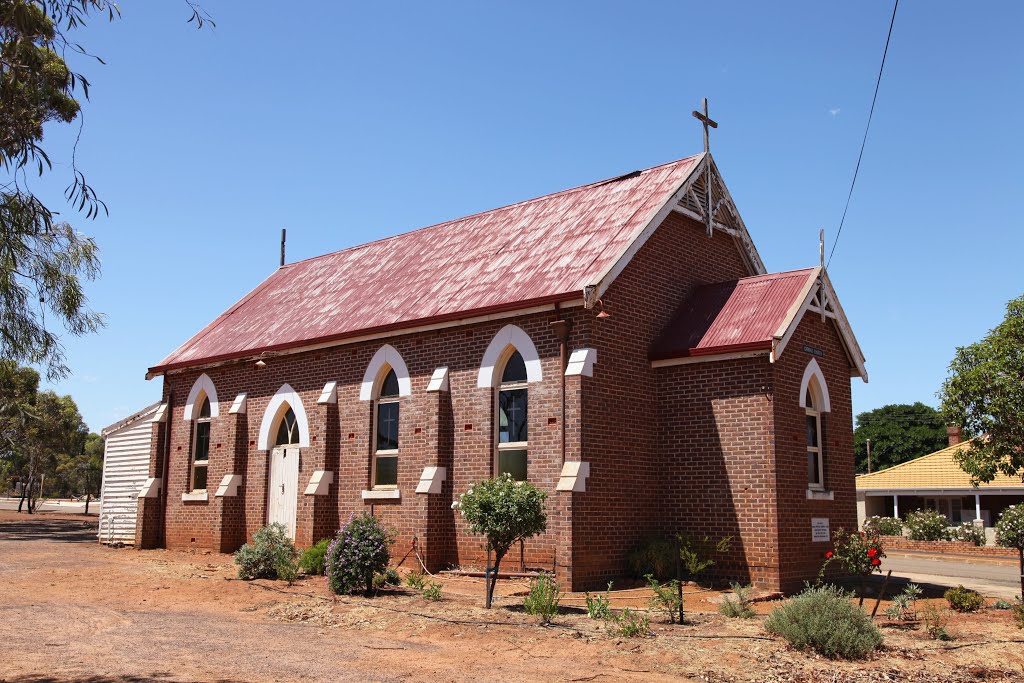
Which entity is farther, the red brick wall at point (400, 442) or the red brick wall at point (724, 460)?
the red brick wall at point (400, 442)

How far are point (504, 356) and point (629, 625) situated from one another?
7117mm

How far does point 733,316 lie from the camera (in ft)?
56.0

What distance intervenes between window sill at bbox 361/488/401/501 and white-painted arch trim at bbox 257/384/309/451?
125 inches

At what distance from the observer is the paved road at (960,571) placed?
19.2 m

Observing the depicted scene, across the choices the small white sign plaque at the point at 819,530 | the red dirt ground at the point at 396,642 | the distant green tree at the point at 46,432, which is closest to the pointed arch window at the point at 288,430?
the red dirt ground at the point at 396,642

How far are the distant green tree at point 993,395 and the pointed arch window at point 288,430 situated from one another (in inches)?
728

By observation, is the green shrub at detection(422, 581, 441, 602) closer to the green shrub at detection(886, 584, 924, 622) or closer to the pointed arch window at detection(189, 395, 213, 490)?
the green shrub at detection(886, 584, 924, 622)

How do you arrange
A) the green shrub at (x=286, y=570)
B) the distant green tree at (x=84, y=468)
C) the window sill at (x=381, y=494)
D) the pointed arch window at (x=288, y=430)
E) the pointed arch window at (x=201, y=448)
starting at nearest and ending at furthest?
the green shrub at (x=286, y=570) → the window sill at (x=381, y=494) → the pointed arch window at (x=288, y=430) → the pointed arch window at (x=201, y=448) → the distant green tree at (x=84, y=468)

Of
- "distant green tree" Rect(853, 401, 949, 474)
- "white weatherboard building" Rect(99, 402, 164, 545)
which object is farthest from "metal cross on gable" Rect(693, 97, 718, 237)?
"distant green tree" Rect(853, 401, 949, 474)

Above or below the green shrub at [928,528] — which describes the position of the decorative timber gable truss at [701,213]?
above

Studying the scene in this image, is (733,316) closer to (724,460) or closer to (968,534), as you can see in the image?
(724,460)

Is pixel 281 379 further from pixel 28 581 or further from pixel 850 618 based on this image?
pixel 850 618

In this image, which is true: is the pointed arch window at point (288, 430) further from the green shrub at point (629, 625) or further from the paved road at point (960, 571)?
the paved road at point (960, 571)

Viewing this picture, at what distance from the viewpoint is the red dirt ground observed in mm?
9305
